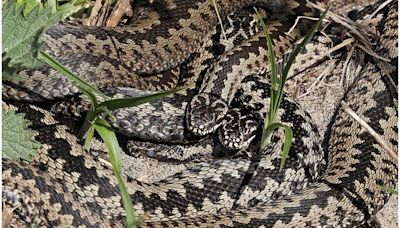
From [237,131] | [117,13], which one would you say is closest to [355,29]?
[237,131]

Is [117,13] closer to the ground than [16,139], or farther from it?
farther from it

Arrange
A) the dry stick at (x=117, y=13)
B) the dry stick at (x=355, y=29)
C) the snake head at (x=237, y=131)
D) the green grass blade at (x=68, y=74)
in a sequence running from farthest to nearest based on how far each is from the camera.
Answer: the dry stick at (x=117, y=13) < the dry stick at (x=355, y=29) < the snake head at (x=237, y=131) < the green grass blade at (x=68, y=74)

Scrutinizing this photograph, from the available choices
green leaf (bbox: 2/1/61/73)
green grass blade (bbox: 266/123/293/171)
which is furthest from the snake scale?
green leaf (bbox: 2/1/61/73)

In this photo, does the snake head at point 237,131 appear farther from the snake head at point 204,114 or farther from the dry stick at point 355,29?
the dry stick at point 355,29

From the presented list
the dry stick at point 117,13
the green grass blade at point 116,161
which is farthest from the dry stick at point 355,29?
the green grass blade at point 116,161

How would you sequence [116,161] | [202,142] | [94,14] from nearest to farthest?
[116,161]
[202,142]
[94,14]

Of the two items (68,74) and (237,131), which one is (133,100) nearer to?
(68,74)
